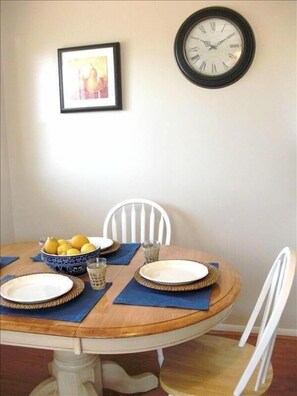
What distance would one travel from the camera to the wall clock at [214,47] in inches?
79.0

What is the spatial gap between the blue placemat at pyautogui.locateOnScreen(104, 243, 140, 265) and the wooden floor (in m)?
0.73

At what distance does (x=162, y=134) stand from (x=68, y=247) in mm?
1107

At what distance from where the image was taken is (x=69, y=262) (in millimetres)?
1338

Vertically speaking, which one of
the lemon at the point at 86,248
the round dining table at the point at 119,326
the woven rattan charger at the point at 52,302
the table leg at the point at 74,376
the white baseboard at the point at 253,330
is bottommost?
the white baseboard at the point at 253,330

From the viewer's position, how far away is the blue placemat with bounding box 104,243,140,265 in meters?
1.55

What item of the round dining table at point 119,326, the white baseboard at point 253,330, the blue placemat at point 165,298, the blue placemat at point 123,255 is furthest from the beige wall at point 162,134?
the blue placemat at point 165,298

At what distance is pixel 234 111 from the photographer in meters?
2.10

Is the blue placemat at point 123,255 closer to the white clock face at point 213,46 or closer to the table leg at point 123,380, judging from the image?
the table leg at point 123,380

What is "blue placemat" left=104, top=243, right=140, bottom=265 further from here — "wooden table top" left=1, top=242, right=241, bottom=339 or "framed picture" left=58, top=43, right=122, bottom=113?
"framed picture" left=58, top=43, right=122, bottom=113

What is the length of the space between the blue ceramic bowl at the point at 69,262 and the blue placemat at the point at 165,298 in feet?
0.68

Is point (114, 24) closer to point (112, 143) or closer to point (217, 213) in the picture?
point (112, 143)

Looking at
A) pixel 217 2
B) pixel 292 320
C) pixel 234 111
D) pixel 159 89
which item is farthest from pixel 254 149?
pixel 292 320

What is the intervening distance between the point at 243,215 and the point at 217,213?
0.53ft

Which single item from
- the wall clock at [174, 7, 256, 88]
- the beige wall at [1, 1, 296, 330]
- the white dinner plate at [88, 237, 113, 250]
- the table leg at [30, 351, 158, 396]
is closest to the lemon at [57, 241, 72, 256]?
the white dinner plate at [88, 237, 113, 250]
